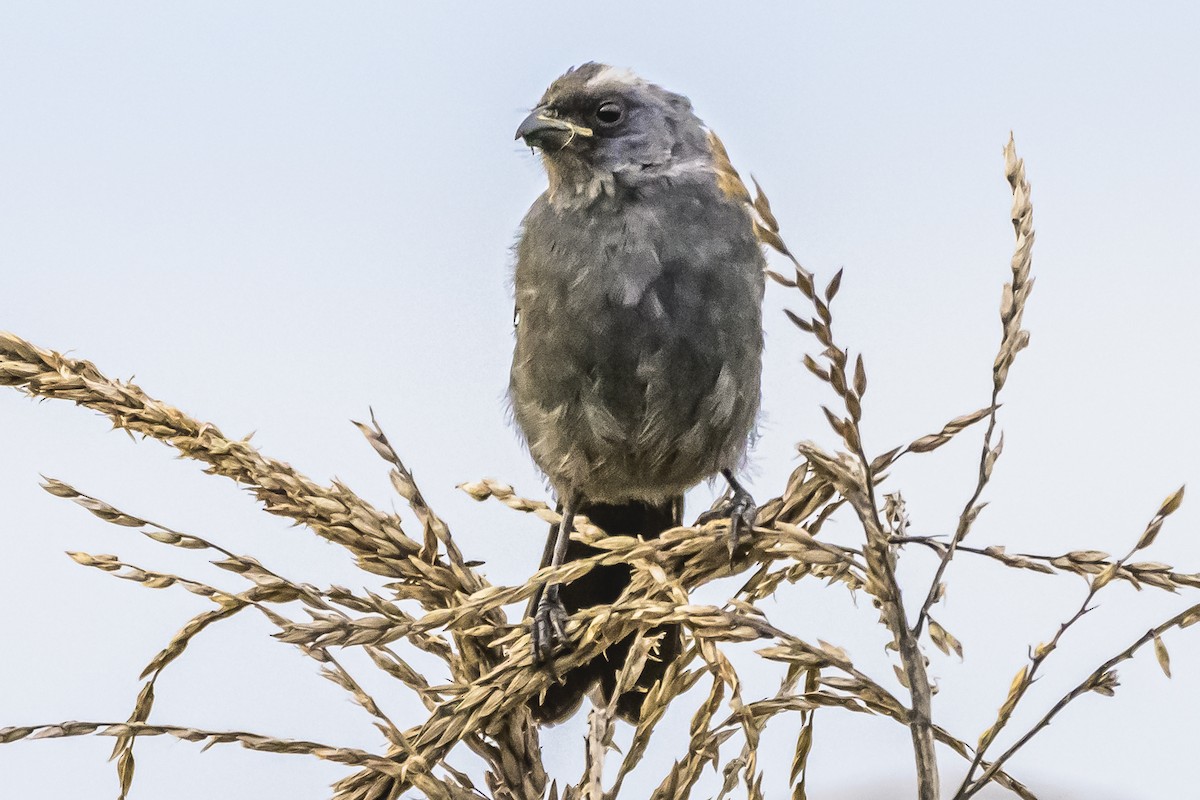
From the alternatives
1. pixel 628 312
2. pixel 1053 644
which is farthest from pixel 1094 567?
pixel 628 312

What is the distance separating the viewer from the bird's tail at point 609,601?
75.9 inches

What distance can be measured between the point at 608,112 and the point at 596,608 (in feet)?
3.52

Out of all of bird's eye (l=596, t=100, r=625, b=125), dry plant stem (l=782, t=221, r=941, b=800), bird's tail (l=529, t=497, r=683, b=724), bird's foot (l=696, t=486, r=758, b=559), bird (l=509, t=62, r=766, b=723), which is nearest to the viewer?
dry plant stem (l=782, t=221, r=941, b=800)

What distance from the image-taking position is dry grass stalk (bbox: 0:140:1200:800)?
1.11 m

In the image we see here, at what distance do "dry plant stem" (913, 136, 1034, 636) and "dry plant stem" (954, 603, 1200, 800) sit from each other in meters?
0.13

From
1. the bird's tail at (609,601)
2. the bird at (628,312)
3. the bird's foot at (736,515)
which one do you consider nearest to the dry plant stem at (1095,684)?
the bird's foot at (736,515)

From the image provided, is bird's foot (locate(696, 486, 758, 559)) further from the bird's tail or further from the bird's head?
the bird's head

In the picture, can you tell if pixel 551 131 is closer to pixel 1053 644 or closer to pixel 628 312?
pixel 628 312

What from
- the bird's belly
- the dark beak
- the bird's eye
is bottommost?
the bird's belly

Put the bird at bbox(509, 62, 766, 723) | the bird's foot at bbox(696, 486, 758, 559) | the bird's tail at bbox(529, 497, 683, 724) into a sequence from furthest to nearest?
the bird at bbox(509, 62, 766, 723)
the bird's tail at bbox(529, 497, 683, 724)
the bird's foot at bbox(696, 486, 758, 559)

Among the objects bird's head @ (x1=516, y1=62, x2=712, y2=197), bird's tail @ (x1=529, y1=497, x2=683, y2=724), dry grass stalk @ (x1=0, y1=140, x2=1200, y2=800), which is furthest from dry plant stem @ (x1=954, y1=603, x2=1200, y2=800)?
bird's head @ (x1=516, y1=62, x2=712, y2=197)

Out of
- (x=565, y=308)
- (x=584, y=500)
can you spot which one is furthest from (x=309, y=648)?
(x=584, y=500)

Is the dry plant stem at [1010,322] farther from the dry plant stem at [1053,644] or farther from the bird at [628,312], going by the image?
the bird at [628,312]

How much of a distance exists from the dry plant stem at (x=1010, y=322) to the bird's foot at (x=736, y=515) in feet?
0.85
